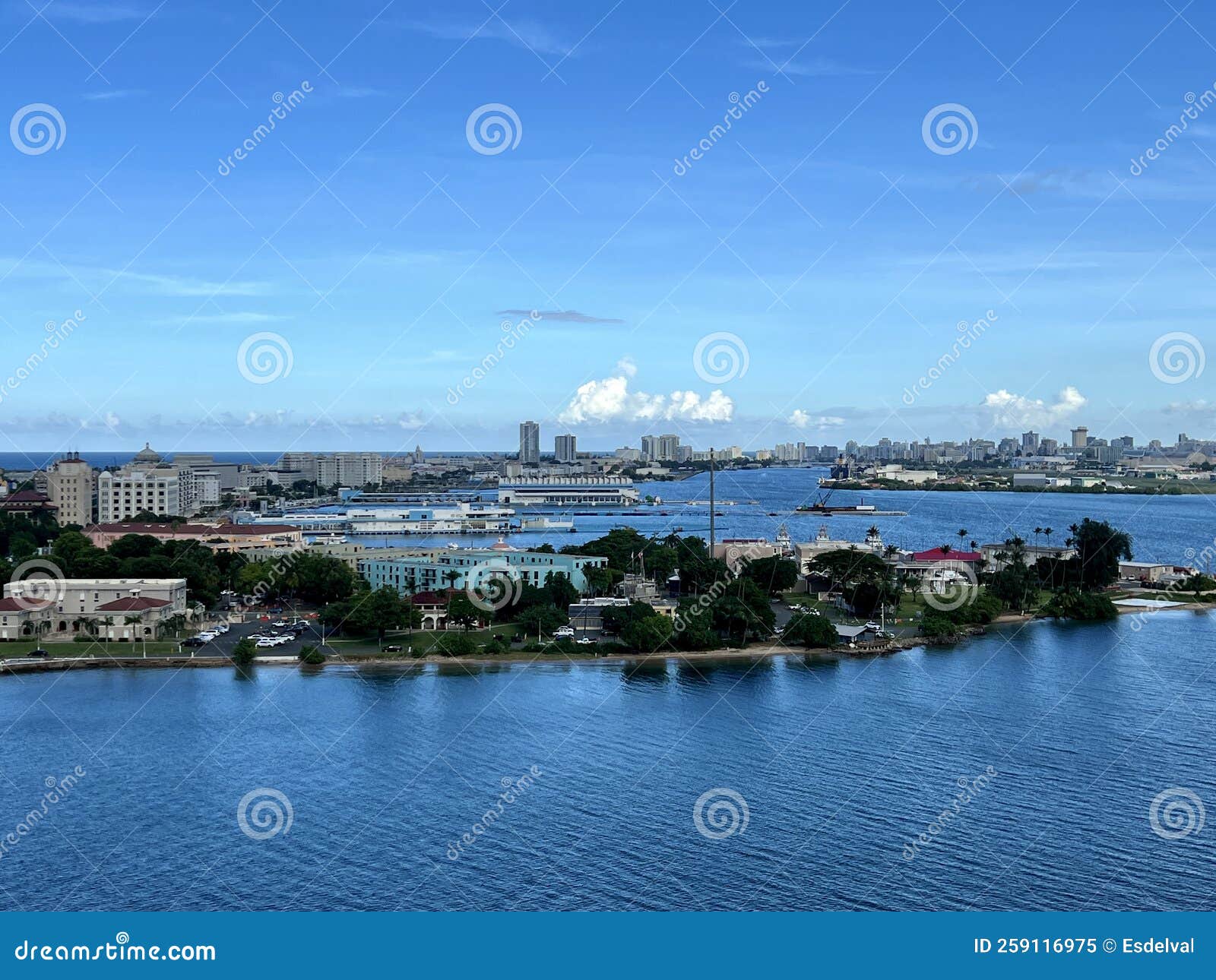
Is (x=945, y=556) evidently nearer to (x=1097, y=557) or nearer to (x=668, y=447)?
(x=1097, y=557)

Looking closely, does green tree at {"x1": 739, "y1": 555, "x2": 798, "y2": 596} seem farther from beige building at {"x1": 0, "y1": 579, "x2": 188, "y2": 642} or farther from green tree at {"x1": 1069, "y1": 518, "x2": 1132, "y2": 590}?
beige building at {"x1": 0, "y1": 579, "x2": 188, "y2": 642}

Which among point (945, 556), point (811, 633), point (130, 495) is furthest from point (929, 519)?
point (811, 633)

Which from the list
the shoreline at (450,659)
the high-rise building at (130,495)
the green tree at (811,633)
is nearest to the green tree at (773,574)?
the green tree at (811,633)

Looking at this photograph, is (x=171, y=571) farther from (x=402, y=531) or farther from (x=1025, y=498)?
(x=1025, y=498)

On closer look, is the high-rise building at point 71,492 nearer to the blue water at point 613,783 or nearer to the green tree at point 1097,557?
the blue water at point 613,783

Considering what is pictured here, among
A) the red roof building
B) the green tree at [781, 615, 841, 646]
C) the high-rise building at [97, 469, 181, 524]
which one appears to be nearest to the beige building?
the green tree at [781, 615, 841, 646]

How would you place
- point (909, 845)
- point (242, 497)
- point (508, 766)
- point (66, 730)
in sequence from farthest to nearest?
point (242, 497)
point (66, 730)
point (508, 766)
point (909, 845)

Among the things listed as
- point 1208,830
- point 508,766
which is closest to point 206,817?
point 508,766
